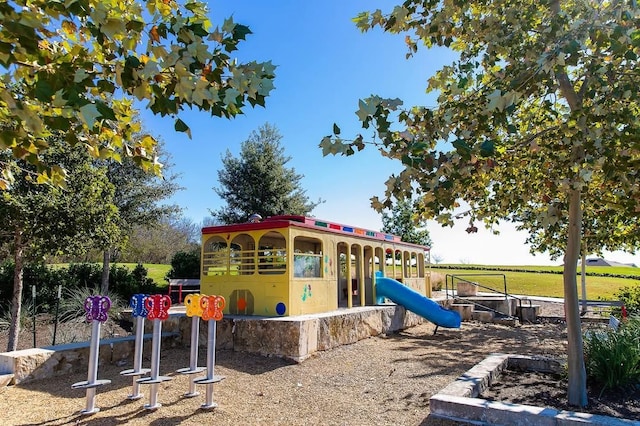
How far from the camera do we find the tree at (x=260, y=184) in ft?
68.3

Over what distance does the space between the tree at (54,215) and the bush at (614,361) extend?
9487 millimetres

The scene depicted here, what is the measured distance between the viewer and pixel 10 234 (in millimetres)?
9477

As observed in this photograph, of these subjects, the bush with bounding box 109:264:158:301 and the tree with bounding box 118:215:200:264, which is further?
the tree with bounding box 118:215:200:264

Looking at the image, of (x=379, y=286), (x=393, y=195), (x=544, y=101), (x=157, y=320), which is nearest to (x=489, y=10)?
(x=544, y=101)

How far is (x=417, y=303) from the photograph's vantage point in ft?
38.0

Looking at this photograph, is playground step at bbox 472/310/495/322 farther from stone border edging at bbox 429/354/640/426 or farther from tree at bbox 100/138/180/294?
tree at bbox 100/138/180/294

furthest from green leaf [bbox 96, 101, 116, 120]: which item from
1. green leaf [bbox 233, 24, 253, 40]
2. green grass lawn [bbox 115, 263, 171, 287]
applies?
green grass lawn [bbox 115, 263, 171, 287]

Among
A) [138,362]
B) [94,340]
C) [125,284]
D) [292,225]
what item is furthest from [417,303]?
[125,284]

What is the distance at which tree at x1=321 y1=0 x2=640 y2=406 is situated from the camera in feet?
11.3

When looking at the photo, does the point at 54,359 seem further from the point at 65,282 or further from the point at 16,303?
the point at 65,282

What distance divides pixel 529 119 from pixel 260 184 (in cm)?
1597

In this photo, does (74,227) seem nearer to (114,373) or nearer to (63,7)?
(114,373)

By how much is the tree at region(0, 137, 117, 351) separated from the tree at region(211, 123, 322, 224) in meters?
10.5

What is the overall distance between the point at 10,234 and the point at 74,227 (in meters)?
1.35
